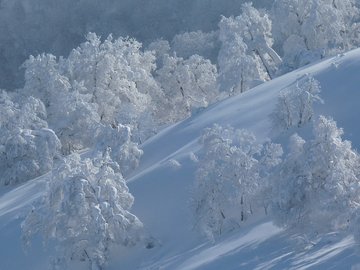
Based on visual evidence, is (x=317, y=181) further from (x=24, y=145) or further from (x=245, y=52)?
(x=245, y=52)

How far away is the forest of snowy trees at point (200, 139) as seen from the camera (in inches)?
846

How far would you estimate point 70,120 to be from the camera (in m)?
47.0

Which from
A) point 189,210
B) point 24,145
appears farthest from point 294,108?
point 24,145

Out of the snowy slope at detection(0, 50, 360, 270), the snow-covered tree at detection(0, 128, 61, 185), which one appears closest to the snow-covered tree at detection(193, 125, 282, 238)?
the snowy slope at detection(0, 50, 360, 270)

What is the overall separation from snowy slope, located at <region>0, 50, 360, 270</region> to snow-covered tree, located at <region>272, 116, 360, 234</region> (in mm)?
556

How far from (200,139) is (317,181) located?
640 centimetres

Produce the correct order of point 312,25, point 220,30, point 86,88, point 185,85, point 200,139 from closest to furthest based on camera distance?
point 200,139
point 86,88
point 312,25
point 220,30
point 185,85

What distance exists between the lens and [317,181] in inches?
845

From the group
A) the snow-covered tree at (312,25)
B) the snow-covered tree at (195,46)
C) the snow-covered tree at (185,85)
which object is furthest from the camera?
the snow-covered tree at (195,46)

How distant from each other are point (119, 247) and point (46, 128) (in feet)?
63.4

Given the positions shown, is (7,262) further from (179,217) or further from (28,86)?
(28,86)

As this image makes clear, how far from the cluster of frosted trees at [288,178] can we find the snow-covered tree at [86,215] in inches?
125

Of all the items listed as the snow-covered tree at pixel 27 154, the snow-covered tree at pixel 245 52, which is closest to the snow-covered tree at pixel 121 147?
the snow-covered tree at pixel 27 154

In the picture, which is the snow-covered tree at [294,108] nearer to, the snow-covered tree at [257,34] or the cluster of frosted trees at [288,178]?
the cluster of frosted trees at [288,178]
